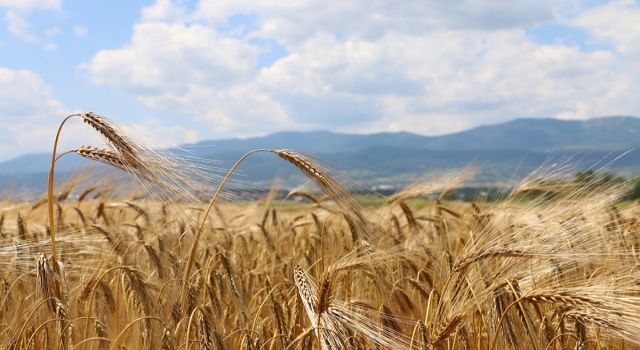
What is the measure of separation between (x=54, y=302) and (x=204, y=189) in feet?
2.20

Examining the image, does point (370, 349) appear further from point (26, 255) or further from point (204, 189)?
point (26, 255)

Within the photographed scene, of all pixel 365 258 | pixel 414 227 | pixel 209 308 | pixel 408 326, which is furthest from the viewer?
pixel 414 227

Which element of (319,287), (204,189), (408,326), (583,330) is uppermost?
(204,189)

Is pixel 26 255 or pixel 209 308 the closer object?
pixel 26 255

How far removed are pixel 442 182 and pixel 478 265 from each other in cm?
332

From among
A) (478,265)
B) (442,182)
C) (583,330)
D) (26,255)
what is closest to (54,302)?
(26,255)

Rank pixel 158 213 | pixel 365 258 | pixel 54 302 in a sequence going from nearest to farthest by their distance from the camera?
pixel 54 302 < pixel 365 258 < pixel 158 213

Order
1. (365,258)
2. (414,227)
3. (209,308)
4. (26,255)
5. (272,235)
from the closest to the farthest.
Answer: (365,258), (26,255), (209,308), (414,227), (272,235)

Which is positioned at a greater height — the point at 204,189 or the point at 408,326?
the point at 204,189

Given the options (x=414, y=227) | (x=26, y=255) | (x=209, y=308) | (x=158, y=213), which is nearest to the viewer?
(x=26, y=255)

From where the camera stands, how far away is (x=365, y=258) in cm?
271

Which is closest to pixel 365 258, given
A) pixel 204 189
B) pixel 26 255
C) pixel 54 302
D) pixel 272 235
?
pixel 204 189

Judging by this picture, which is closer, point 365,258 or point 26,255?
point 365,258

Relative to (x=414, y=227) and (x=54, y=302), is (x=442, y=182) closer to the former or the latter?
(x=414, y=227)
